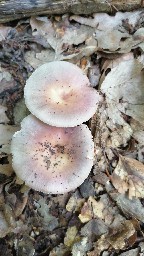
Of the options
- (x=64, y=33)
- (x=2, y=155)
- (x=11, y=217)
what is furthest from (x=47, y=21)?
(x=11, y=217)

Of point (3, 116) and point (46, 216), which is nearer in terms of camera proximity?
point (46, 216)

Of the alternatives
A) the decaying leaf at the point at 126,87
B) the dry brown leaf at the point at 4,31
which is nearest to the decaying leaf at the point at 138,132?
the decaying leaf at the point at 126,87

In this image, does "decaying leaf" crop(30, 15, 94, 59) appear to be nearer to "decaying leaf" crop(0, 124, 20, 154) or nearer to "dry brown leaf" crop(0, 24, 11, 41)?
"dry brown leaf" crop(0, 24, 11, 41)

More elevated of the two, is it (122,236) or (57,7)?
(57,7)

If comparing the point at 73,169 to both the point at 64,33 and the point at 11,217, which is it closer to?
the point at 11,217

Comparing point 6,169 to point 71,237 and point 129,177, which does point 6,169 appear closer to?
point 71,237

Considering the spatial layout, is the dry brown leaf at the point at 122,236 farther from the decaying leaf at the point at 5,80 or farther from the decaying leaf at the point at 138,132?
the decaying leaf at the point at 5,80

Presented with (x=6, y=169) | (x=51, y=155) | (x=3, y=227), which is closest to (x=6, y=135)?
(x=6, y=169)
